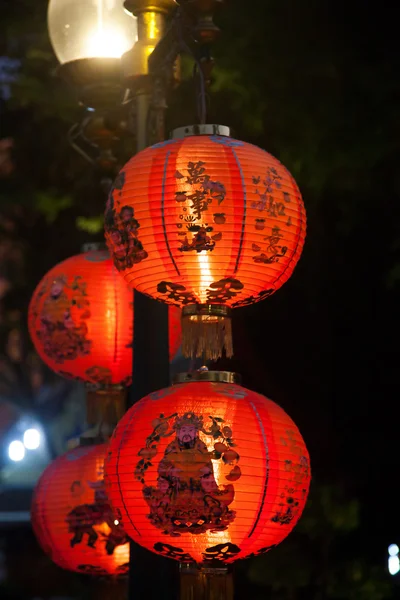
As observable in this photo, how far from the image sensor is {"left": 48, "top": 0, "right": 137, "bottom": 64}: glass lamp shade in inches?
213

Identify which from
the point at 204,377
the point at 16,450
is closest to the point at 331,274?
the point at 204,377

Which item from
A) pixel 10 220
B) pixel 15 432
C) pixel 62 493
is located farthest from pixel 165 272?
pixel 15 432

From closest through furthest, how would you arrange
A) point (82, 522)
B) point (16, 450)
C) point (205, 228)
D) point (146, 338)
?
point (205, 228) → point (146, 338) → point (82, 522) → point (16, 450)

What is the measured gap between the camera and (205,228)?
4.08 m

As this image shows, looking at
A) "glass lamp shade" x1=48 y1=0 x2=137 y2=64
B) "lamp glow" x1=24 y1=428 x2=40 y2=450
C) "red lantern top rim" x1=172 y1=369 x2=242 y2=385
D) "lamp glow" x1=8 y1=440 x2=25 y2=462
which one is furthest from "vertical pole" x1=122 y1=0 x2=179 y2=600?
"lamp glow" x1=24 y1=428 x2=40 y2=450

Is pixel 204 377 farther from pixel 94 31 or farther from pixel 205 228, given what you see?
pixel 94 31

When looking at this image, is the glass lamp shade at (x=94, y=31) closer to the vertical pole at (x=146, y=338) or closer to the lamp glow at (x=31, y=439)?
the vertical pole at (x=146, y=338)

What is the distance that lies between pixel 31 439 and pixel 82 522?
1147 centimetres

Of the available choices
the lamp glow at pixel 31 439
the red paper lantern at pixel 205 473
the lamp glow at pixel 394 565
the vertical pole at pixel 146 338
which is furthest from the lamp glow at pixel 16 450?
the red paper lantern at pixel 205 473

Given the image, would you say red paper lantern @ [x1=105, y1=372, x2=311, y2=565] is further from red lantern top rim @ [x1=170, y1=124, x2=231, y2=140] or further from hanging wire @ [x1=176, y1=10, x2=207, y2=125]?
hanging wire @ [x1=176, y1=10, x2=207, y2=125]

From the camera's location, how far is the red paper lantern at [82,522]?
525 cm

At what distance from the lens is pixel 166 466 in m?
3.94

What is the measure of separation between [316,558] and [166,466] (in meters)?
3.53

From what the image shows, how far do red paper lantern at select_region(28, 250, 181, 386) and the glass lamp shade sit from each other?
0.95m
